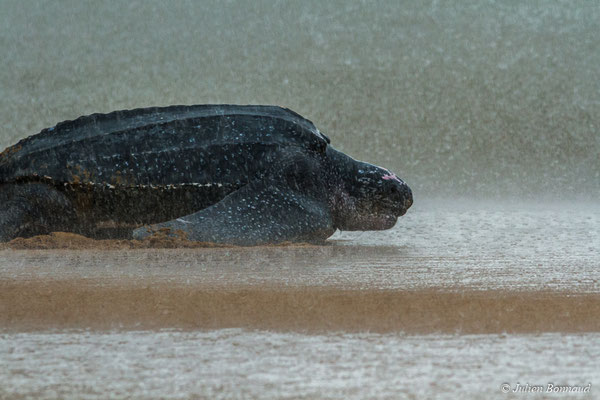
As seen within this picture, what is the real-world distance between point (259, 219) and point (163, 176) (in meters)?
0.31

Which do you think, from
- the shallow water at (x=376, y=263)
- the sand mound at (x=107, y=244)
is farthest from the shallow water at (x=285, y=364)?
the sand mound at (x=107, y=244)

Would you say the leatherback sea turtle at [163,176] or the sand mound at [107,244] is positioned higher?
the leatherback sea turtle at [163,176]

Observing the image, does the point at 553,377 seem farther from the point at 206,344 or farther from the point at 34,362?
the point at 34,362

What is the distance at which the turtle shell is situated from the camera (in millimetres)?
1662

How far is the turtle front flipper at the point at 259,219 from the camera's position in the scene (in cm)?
142

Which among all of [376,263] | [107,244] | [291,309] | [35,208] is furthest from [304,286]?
[35,208]

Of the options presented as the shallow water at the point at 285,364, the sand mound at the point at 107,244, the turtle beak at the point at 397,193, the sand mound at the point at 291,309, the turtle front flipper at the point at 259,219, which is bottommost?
the shallow water at the point at 285,364

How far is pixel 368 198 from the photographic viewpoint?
188cm

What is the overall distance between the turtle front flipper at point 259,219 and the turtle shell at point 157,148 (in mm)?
105

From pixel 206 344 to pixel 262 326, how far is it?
8 centimetres

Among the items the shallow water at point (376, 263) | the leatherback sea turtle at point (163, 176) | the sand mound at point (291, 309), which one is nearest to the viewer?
the sand mound at point (291, 309)

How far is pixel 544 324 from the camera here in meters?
0.58

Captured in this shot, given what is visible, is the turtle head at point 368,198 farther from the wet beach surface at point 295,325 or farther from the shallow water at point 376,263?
the wet beach surface at point 295,325

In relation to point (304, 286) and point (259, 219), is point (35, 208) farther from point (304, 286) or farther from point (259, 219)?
point (304, 286)
